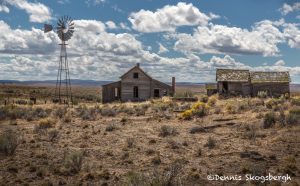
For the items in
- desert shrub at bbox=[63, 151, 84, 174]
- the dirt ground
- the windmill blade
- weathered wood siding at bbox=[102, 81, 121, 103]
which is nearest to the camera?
the dirt ground

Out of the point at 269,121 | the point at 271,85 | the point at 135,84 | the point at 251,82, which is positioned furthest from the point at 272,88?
the point at 269,121

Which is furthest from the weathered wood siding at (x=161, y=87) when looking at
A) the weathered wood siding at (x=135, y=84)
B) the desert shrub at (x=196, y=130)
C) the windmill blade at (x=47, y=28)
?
the desert shrub at (x=196, y=130)

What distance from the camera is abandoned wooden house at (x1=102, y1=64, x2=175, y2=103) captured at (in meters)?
39.7

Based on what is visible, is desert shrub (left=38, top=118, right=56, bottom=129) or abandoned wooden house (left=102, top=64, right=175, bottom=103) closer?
desert shrub (left=38, top=118, right=56, bottom=129)

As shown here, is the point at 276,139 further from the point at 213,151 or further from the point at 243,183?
the point at 243,183

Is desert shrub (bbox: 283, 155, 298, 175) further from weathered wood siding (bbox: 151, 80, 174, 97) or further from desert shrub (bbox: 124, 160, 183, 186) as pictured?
weathered wood siding (bbox: 151, 80, 174, 97)


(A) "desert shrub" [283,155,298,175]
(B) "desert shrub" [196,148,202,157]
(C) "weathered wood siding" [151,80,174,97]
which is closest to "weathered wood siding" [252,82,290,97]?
(C) "weathered wood siding" [151,80,174,97]

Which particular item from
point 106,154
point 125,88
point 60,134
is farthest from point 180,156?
point 125,88

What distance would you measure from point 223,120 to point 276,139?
585 centimetres

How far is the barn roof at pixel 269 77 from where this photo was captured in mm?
38156

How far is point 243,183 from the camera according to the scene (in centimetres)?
966

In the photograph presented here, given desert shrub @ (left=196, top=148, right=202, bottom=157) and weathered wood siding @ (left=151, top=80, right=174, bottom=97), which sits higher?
weathered wood siding @ (left=151, top=80, right=174, bottom=97)

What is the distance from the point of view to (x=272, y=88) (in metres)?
38.1

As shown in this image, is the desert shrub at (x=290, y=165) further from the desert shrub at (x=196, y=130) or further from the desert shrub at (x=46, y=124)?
the desert shrub at (x=46, y=124)
